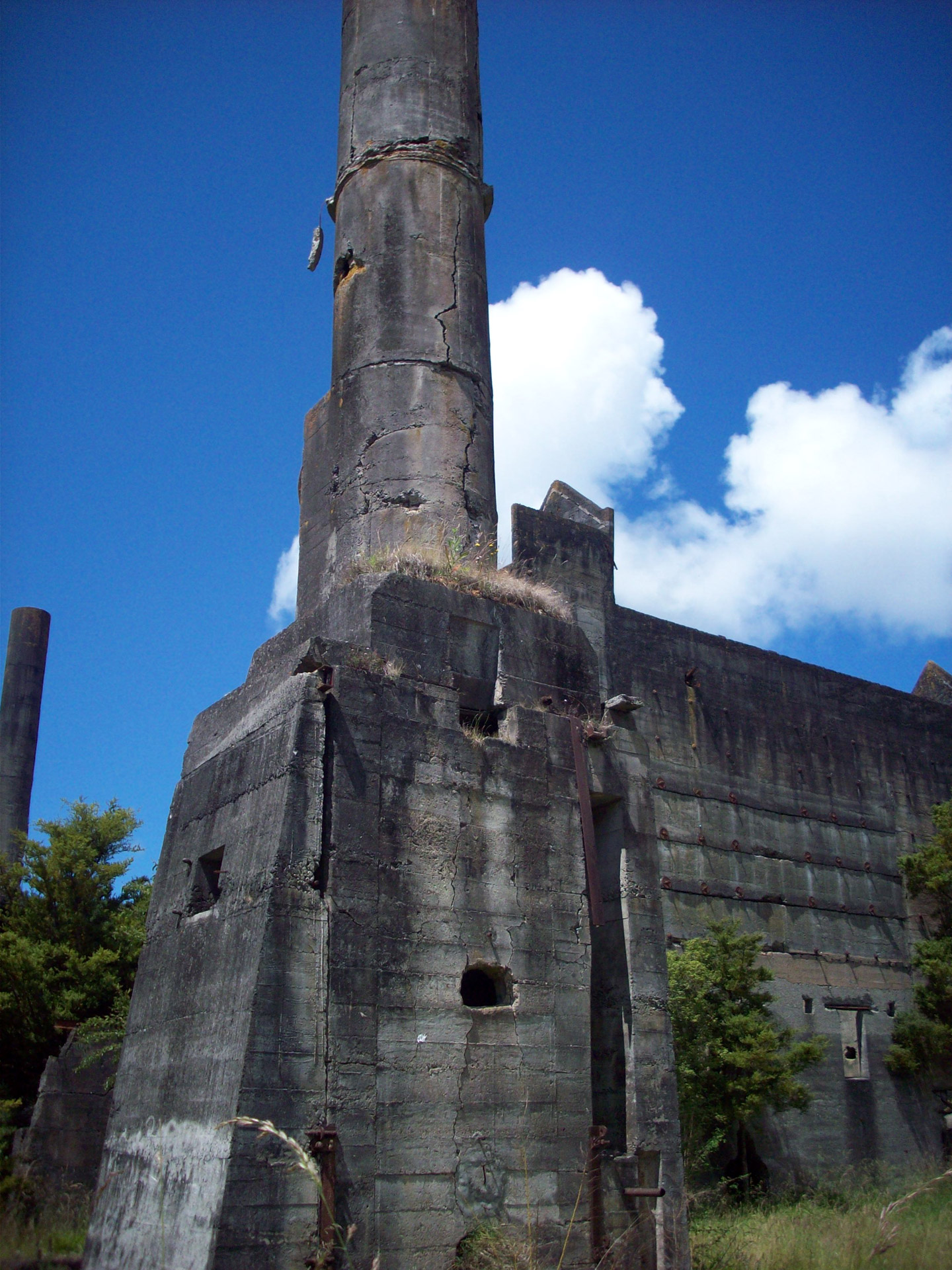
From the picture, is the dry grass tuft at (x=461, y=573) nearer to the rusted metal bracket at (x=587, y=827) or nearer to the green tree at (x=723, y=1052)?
the rusted metal bracket at (x=587, y=827)

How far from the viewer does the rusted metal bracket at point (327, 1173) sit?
563 centimetres

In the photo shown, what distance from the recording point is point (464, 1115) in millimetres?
6430

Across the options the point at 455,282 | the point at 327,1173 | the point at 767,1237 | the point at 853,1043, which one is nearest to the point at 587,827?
the point at 327,1173

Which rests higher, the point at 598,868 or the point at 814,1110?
the point at 598,868

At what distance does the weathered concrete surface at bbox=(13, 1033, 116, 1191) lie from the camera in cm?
1058

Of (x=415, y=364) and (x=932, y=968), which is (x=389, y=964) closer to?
(x=415, y=364)

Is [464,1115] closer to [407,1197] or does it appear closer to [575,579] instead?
[407,1197]

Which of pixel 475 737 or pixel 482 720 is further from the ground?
pixel 482 720

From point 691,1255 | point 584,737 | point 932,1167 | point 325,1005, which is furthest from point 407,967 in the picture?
point 932,1167

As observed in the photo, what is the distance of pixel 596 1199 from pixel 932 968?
11427 mm

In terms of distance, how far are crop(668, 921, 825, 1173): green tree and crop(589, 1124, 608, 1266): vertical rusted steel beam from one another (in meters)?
5.05

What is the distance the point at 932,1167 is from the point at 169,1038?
1290 cm

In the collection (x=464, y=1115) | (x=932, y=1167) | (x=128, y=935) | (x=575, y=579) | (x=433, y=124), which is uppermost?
(x=433, y=124)

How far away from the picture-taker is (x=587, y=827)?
25.1 feet
